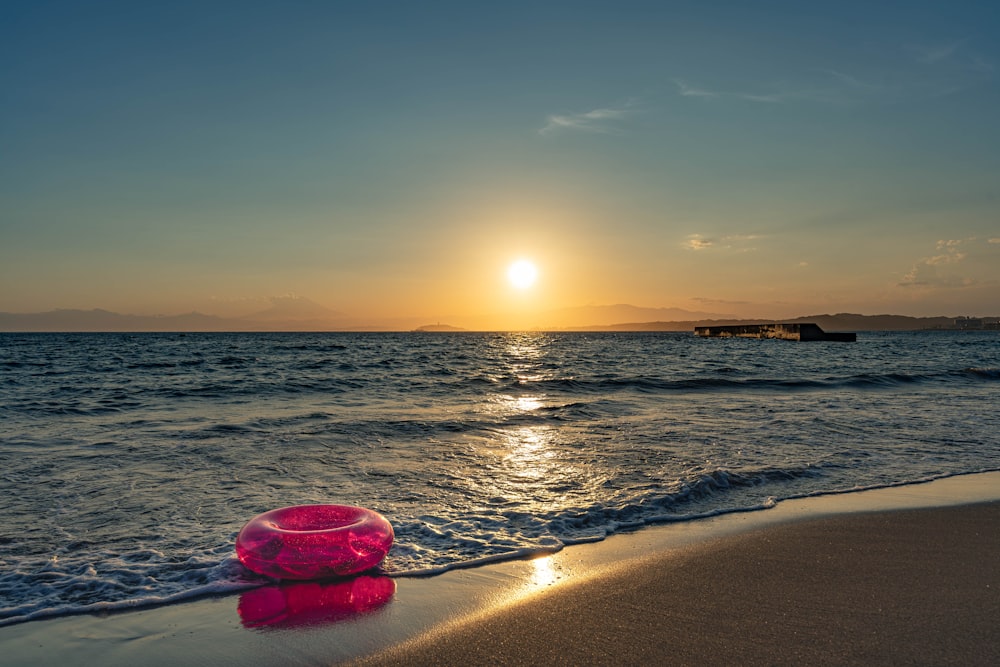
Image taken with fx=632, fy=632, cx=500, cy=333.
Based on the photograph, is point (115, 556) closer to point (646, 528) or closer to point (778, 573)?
point (646, 528)

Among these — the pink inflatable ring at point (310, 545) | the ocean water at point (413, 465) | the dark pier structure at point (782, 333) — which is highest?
the dark pier structure at point (782, 333)

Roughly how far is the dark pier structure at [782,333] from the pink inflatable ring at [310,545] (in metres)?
79.0

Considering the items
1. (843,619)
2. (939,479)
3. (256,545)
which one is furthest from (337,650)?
(939,479)

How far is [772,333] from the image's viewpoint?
9375 cm

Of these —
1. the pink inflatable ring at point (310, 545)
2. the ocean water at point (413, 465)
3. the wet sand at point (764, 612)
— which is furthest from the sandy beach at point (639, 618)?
the ocean water at point (413, 465)

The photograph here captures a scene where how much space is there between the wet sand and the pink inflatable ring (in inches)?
42.6

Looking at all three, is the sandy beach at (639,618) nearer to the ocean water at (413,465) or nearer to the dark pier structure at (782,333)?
the ocean water at (413,465)

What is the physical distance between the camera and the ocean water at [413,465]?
202 inches

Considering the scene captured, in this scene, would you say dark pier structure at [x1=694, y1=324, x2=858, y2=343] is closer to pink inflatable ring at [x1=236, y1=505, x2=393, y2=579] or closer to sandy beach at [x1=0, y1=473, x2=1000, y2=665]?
sandy beach at [x1=0, y1=473, x2=1000, y2=665]

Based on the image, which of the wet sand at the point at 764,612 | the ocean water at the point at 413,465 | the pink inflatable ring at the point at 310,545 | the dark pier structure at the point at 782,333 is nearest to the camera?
the wet sand at the point at 764,612

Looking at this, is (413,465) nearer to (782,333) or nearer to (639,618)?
(639,618)

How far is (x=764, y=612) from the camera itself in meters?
3.72

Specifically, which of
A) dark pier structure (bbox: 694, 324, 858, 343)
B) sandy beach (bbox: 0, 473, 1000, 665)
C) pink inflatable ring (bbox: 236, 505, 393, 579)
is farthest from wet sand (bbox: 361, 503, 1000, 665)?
dark pier structure (bbox: 694, 324, 858, 343)

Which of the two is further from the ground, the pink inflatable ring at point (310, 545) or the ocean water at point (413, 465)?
the pink inflatable ring at point (310, 545)
